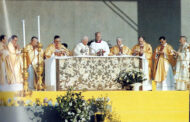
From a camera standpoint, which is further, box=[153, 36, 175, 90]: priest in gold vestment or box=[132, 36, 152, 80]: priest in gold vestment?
box=[132, 36, 152, 80]: priest in gold vestment

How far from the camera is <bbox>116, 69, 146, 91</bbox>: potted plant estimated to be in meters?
14.7

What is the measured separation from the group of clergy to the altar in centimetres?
38

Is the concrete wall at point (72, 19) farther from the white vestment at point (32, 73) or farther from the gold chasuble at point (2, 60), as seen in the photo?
the gold chasuble at point (2, 60)

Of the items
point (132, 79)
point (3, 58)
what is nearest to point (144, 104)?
point (132, 79)

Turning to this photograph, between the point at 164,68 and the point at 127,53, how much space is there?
96cm

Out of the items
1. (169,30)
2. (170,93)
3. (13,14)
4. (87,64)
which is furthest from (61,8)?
(170,93)

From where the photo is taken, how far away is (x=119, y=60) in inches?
610

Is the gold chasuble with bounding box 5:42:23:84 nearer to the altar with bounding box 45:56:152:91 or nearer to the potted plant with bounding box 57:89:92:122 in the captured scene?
the altar with bounding box 45:56:152:91

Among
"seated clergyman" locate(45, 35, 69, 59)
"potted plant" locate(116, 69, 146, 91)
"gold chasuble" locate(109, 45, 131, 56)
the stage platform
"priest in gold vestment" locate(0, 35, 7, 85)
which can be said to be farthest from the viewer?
"gold chasuble" locate(109, 45, 131, 56)

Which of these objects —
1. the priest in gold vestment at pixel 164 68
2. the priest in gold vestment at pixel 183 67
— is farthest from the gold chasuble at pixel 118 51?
the priest in gold vestment at pixel 183 67

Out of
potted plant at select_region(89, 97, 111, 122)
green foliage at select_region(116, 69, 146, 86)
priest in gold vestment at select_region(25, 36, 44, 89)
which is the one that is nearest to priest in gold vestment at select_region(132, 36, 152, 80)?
green foliage at select_region(116, 69, 146, 86)

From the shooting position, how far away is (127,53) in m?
16.9

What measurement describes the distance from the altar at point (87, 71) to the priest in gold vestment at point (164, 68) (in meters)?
1.30

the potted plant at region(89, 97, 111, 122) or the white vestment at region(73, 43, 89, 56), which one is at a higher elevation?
the white vestment at region(73, 43, 89, 56)
